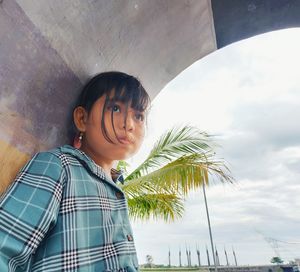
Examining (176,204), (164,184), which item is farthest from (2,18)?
(176,204)

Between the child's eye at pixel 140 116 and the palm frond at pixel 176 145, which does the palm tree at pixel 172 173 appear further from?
the child's eye at pixel 140 116

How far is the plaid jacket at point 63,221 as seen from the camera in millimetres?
375

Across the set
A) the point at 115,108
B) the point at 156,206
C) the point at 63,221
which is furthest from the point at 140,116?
the point at 156,206

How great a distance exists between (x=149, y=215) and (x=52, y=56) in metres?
3.64

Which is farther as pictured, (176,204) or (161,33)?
(176,204)

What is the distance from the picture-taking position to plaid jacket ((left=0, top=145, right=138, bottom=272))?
1.23ft

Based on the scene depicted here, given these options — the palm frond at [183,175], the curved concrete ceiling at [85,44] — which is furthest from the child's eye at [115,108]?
the palm frond at [183,175]

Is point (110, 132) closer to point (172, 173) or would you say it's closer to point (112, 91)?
point (112, 91)

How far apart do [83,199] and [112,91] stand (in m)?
0.31

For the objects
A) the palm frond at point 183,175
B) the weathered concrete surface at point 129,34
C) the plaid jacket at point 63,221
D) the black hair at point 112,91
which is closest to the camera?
the plaid jacket at point 63,221

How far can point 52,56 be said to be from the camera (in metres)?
0.52

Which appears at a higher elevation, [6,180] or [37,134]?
[37,134]

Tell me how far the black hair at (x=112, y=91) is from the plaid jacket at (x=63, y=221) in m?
0.15

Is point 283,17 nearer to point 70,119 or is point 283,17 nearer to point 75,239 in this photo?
point 70,119
